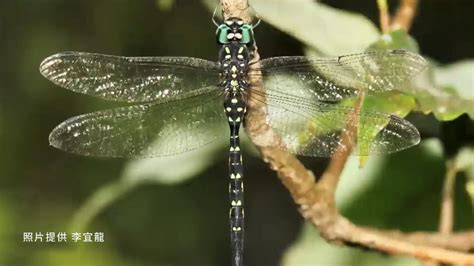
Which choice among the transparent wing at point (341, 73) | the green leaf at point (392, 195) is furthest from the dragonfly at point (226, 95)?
the green leaf at point (392, 195)

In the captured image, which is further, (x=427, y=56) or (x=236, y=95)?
(x=427, y=56)

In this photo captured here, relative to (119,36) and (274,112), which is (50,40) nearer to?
(119,36)

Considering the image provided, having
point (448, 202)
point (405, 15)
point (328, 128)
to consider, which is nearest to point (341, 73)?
point (328, 128)

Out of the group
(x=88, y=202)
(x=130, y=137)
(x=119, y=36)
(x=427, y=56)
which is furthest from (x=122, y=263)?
(x=427, y=56)

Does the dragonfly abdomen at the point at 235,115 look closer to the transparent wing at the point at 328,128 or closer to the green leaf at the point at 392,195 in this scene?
the transparent wing at the point at 328,128

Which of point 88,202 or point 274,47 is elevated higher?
point 274,47

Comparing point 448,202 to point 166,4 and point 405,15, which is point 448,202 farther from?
point 166,4

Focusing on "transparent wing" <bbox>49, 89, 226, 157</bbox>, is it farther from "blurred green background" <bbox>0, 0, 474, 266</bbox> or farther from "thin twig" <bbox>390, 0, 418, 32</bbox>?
"thin twig" <bbox>390, 0, 418, 32</bbox>
